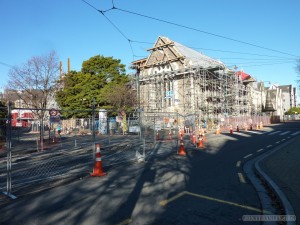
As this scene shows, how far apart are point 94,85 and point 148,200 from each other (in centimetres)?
3423

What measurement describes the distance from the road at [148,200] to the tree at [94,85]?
1110 inches

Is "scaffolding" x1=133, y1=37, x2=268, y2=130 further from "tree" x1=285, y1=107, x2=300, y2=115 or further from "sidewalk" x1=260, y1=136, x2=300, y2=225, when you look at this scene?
"tree" x1=285, y1=107, x2=300, y2=115

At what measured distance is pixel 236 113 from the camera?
139 ft

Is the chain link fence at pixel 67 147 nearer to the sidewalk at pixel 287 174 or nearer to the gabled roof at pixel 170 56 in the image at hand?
the sidewalk at pixel 287 174

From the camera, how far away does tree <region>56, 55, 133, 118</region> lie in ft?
124

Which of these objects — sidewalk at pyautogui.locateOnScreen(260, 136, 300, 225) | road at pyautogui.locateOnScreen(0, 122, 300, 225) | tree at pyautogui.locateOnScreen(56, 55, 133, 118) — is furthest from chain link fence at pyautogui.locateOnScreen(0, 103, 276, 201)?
tree at pyautogui.locateOnScreen(56, 55, 133, 118)

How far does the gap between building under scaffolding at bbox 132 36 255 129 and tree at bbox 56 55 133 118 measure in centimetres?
369

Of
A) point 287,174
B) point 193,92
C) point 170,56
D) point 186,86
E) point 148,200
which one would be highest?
point 170,56

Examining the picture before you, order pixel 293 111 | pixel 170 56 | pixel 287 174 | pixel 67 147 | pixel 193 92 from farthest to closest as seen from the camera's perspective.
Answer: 1. pixel 293 111
2. pixel 170 56
3. pixel 193 92
4. pixel 67 147
5. pixel 287 174

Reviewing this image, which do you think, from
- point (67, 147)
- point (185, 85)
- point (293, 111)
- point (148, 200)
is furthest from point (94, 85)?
point (293, 111)

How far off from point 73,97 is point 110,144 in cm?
2285

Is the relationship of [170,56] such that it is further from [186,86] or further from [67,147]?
[67,147]

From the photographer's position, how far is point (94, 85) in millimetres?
39438

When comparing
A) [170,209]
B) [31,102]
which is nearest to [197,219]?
[170,209]
